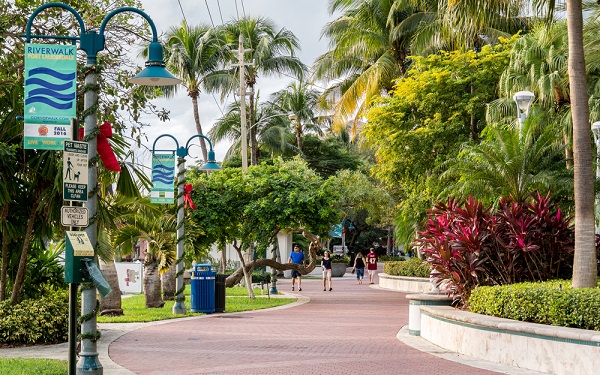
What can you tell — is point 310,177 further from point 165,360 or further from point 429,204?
point 165,360

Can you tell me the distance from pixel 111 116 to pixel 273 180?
1220 cm

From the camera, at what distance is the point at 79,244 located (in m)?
8.73

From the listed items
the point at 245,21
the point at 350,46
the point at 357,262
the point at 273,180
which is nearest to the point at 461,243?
the point at 273,180

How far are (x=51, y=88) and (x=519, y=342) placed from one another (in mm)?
7271

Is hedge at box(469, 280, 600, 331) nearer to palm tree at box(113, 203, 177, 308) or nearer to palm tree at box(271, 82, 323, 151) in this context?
palm tree at box(113, 203, 177, 308)

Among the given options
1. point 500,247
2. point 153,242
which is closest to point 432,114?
point 153,242

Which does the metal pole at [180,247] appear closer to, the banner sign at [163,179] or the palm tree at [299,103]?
the banner sign at [163,179]

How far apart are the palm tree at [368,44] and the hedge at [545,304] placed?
71.5 ft

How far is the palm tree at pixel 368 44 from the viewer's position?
113 ft

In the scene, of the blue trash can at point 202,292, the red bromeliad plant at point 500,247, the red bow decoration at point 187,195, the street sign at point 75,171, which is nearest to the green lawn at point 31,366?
the street sign at point 75,171

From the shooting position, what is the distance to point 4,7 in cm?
1324

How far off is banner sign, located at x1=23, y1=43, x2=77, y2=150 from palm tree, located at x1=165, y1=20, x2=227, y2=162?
102 feet

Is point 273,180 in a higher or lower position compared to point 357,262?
higher

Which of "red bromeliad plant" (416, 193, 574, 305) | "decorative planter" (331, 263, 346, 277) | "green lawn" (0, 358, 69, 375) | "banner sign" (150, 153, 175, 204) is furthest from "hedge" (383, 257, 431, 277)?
"green lawn" (0, 358, 69, 375)
